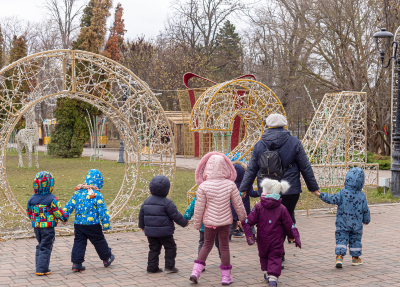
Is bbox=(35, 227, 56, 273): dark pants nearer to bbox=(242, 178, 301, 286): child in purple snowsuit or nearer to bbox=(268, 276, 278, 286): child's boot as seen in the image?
bbox=(242, 178, 301, 286): child in purple snowsuit

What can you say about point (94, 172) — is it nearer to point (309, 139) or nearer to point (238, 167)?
point (238, 167)

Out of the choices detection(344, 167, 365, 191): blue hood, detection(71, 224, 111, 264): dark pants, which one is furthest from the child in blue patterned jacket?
detection(344, 167, 365, 191): blue hood

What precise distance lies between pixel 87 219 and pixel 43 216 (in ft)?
1.58

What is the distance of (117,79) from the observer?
7375 mm

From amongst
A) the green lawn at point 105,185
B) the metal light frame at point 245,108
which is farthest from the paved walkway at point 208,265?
the metal light frame at point 245,108

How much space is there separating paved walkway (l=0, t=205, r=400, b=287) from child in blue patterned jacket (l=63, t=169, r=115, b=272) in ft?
0.70

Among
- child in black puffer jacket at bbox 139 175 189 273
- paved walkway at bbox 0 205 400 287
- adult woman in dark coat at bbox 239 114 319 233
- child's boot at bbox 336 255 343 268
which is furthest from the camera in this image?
child's boot at bbox 336 255 343 268

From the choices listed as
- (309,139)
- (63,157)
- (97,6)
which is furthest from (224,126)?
(97,6)

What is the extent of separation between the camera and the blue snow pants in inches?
204

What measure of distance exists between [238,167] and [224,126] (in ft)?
14.2

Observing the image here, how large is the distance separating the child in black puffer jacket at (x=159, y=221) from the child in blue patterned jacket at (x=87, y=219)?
517 millimetres

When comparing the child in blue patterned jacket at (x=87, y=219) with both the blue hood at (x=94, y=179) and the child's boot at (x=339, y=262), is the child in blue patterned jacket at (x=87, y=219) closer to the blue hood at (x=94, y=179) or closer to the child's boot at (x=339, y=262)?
the blue hood at (x=94, y=179)

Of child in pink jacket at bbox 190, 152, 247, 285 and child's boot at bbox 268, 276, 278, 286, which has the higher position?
child in pink jacket at bbox 190, 152, 247, 285

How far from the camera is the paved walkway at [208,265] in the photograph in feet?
15.5
